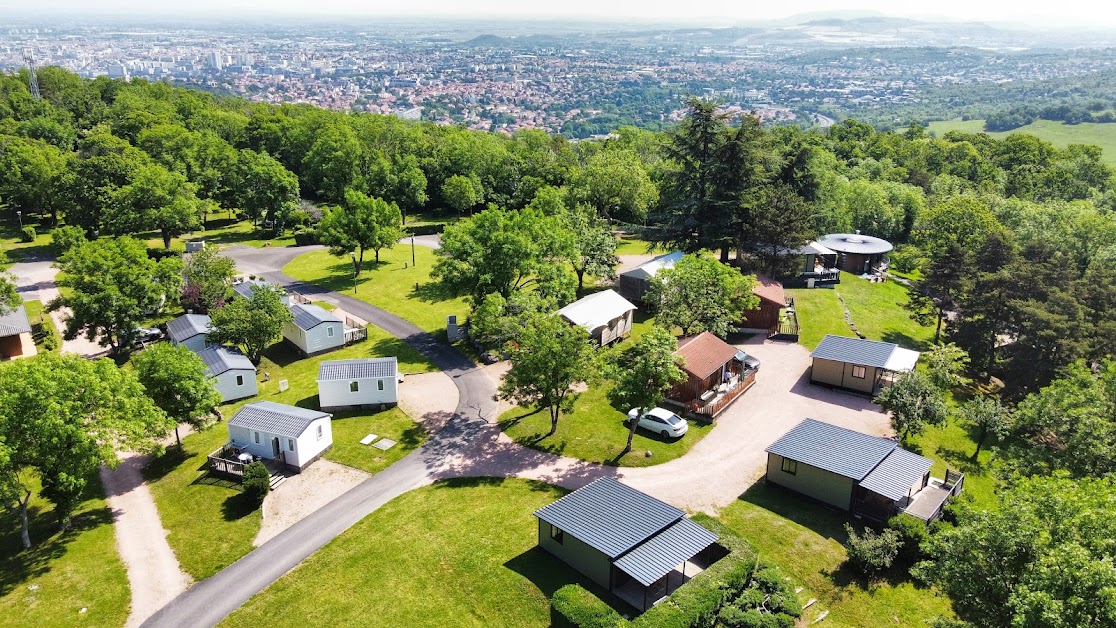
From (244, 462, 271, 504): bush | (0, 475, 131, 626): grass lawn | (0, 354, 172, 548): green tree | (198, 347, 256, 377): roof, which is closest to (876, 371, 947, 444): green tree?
(244, 462, 271, 504): bush

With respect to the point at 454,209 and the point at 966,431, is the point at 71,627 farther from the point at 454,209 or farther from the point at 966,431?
the point at 454,209

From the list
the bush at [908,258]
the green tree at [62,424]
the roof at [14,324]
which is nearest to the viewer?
the green tree at [62,424]

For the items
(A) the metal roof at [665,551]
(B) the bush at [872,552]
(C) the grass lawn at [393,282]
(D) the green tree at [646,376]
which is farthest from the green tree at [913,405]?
(C) the grass lawn at [393,282]

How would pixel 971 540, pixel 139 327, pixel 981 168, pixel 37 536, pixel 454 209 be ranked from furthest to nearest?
1. pixel 981 168
2. pixel 454 209
3. pixel 139 327
4. pixel 37 536
5. pixel 971 540

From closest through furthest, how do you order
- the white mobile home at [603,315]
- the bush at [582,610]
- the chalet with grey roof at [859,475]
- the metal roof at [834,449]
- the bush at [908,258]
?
1. the bush at [582,610]
2. the chalet with grey roof at [859,475]
3. the metal roof at [834,449]
4. the white mobile home at [603,315]
5. the bush at [908,258]

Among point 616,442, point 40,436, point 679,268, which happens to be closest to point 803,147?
point 679,268

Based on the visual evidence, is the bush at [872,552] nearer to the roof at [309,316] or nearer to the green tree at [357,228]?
the roof at [309,316]
